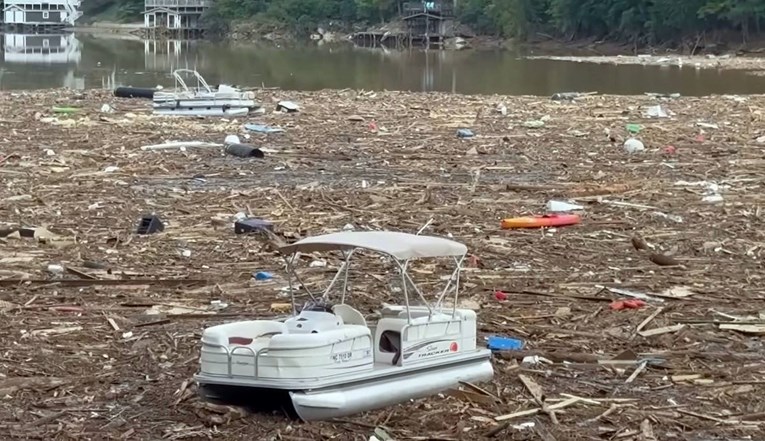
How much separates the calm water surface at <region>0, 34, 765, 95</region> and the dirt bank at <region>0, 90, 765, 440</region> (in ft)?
67.6

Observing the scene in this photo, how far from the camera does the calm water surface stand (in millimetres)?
43438

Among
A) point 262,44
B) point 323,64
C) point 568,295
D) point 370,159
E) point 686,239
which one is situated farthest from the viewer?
point 262,44

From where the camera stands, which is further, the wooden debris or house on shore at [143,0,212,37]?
house on shore at [143,0,212,37]

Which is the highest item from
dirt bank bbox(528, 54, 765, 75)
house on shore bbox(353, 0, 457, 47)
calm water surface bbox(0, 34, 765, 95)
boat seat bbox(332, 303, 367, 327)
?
house on shore bbox(353, 0, 457, 47)

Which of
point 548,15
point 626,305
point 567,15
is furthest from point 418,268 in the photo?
point 548,15

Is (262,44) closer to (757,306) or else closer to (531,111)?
(531,111)

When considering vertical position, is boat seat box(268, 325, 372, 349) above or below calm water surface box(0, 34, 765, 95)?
above

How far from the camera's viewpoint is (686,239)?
12461mm

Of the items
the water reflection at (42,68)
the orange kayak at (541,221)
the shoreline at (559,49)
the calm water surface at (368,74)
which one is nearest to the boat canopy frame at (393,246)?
the orange kayak at (541,221)

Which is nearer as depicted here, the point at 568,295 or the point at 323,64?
the point at 568,295

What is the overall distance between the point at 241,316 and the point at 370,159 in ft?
31.2

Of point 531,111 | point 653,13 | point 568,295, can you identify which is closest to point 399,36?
point 653,13

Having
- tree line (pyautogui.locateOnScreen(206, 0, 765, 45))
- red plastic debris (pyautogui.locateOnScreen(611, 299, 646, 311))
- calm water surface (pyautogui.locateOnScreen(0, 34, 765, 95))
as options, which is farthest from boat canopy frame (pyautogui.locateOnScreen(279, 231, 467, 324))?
tree line (pyautogui.locateOnScreen(206, 0, 765, 45))

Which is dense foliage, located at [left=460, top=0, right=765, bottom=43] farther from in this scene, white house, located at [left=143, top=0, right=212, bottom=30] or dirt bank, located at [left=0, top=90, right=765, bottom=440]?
dirt bank, located at [left=0, top=90, right=765, bottom=440]
